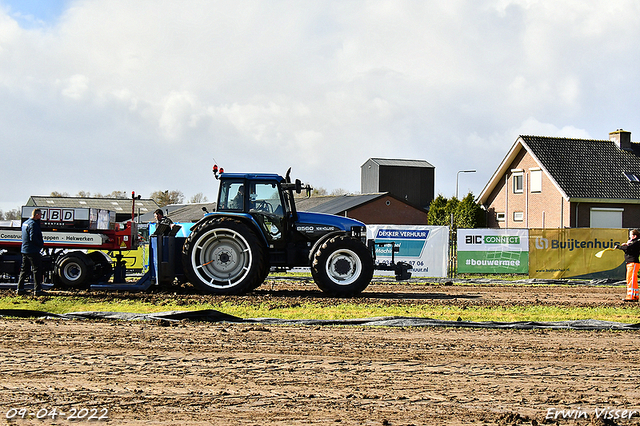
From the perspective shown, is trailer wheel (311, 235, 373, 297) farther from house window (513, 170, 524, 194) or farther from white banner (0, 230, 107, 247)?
house window (513, 170, 524, 194)

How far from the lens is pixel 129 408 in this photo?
5.36 m

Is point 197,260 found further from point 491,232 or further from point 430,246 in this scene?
point 491,232

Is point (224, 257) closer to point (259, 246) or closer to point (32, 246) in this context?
point (259, 246)

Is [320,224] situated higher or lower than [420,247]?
higher

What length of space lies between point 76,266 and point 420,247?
11.3m

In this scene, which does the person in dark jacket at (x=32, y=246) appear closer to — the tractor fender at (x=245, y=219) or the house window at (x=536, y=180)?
the tractor fender at (x=245, y=219)

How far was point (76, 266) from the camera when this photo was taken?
14.4 metres

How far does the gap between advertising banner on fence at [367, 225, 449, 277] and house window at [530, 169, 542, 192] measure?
18.5m

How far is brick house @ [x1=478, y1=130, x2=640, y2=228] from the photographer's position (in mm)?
35375

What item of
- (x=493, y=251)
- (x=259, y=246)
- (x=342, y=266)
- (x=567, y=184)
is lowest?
(x=342, y=266)

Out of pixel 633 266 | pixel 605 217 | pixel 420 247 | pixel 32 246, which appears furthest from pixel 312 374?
pixel 605 217

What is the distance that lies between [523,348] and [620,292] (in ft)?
34.4

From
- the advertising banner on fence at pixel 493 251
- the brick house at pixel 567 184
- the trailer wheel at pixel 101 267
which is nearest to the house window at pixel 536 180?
the brick house at pixel 567 184

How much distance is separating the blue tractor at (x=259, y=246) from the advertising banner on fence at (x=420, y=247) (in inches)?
306
